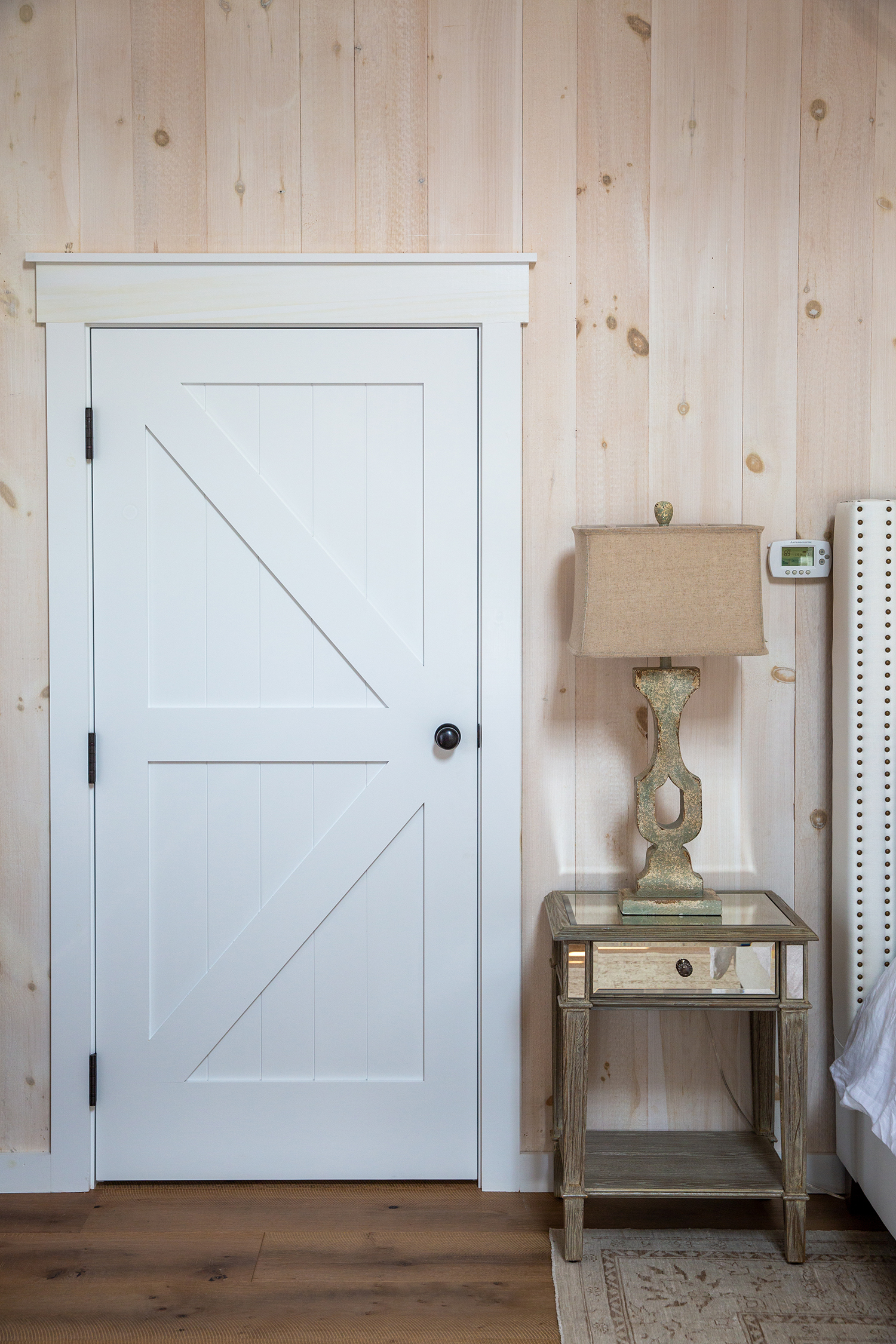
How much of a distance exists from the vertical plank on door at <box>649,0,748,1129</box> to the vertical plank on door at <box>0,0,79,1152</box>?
1.34 meters

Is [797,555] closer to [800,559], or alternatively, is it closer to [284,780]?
[800,559]

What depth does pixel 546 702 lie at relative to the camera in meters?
2.24

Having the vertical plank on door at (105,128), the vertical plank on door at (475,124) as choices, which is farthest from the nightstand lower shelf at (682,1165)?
the vertical plank on door at (105,128)

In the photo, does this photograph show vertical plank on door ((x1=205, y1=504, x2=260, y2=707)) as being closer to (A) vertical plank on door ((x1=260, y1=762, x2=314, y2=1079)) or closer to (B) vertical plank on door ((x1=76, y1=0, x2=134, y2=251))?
(A) vertical plank on door ((x1=260, y1=762, x2=314, y2=1079))

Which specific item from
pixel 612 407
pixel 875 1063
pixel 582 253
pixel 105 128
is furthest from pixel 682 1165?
pixel 105 128

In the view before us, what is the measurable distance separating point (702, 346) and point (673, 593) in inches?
26.8

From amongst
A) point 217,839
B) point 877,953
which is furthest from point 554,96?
point 877,953

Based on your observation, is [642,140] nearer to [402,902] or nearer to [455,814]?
[455,814]

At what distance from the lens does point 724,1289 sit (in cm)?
190

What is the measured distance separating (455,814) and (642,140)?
1.59 meters

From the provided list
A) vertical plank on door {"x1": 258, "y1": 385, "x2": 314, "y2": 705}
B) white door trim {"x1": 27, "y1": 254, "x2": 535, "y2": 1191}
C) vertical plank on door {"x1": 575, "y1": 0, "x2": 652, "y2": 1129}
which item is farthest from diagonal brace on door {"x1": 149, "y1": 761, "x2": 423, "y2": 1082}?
vertical plank on door {"x1": 575, "y1": 0, "x2": 652, "y2": 1129}

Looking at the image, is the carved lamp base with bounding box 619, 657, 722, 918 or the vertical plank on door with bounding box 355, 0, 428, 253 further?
the vertical plank on door with bounding box 355, 0, 428, 253

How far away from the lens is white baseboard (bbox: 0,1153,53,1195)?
2242mm

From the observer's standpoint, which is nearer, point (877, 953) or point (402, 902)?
point (877, 953)
